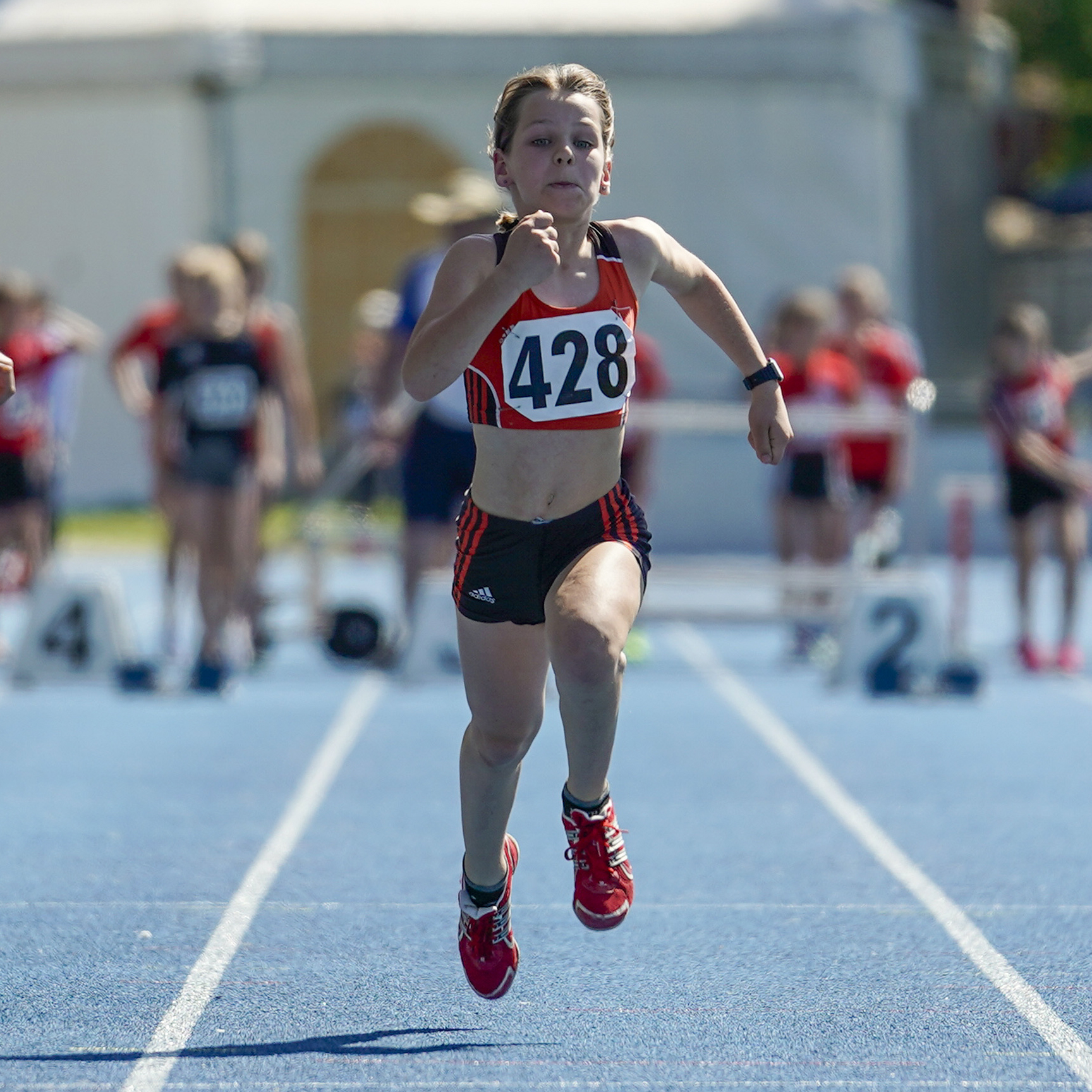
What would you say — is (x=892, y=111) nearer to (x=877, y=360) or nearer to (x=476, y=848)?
(x=877, y=360)

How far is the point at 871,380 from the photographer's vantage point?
34.6 ft

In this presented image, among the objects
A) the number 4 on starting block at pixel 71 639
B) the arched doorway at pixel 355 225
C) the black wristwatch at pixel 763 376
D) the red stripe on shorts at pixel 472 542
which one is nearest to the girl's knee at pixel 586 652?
the red stripe on shorts at pixel 472 542

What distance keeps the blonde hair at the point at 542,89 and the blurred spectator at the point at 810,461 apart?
240 inches

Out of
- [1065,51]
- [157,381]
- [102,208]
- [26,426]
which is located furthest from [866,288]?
[1065,51]

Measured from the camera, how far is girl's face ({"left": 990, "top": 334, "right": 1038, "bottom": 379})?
972cm

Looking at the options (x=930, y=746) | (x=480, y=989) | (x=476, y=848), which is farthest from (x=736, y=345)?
(x=930, y=746)

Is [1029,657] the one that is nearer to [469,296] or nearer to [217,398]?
[217,398]

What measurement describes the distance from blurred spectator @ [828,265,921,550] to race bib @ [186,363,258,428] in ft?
11.7

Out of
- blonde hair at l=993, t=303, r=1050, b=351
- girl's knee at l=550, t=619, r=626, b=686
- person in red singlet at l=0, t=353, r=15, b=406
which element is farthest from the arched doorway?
girl's knee at l=550, t=619, r=626, b=686

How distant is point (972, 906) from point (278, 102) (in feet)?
47.5

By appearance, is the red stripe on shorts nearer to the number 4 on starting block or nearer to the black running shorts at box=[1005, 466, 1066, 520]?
the number 4 on starting block

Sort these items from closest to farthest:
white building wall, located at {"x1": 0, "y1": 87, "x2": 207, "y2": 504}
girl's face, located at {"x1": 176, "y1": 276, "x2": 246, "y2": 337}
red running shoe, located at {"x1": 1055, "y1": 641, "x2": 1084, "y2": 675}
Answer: girl's face, located at {"x1": 176, "y1": 276, "x2": 246, "y2": 337}, red running shoe, located at {"x1": 1055, "y1": 641, "x2": 1084, "y2": 675}, white building wall, located at {"x1": 0, "y1": 87, "x2": 207, "y2": 504}

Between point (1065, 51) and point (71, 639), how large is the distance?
31.6 m

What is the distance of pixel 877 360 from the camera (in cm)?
1056
